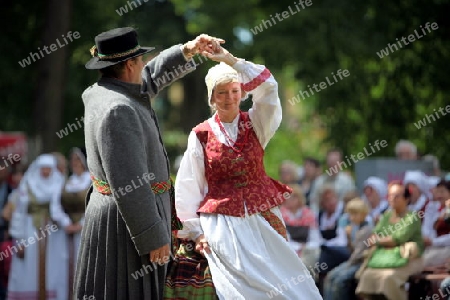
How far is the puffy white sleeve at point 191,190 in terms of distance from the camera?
5.56 meters

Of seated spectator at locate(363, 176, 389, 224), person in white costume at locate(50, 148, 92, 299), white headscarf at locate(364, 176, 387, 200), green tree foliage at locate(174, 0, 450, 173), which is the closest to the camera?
seated spectator at locate(363, 176, 389, 224)

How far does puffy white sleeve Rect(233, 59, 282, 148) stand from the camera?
5.50m

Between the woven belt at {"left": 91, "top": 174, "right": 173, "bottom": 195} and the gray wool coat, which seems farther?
the woven belt at {"left": 91, "top": 174, "right": 173, "bottom": 195}

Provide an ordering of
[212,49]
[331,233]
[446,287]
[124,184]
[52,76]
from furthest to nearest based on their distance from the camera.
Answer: [52,76] → [331,233] → [446,287] → [212,49] → [124,184]

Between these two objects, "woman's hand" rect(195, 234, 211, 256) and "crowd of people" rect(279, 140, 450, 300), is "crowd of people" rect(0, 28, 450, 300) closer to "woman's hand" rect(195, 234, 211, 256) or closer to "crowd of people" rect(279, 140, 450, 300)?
"woman's hand" rect(195, 234, 211, 256)

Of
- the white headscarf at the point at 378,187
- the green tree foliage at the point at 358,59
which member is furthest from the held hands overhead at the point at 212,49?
the green tree foliage at the point at 358,59

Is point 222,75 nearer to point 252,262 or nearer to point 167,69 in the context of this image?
point 167,69

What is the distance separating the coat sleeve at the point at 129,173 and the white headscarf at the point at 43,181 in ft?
21.4

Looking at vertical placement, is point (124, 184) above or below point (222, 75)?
below

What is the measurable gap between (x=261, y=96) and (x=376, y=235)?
11.7 feet

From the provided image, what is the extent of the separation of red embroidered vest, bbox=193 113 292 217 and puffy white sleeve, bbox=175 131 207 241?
0.03m

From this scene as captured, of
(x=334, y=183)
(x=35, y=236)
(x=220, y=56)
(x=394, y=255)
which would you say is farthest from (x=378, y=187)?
(x=220, y=56)

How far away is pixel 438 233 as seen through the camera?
8836 millimetres

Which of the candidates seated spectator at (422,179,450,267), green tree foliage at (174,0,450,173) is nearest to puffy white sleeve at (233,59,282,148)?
seated spectator at (422,179,450,267)
